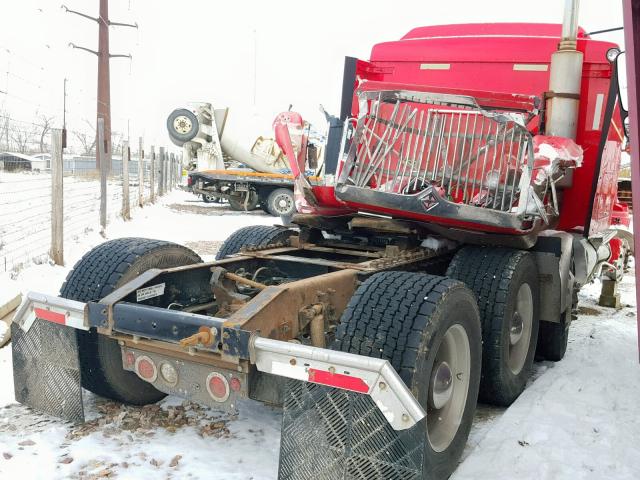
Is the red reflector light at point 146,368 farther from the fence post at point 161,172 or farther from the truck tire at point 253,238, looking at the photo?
the fence post at point 161,172

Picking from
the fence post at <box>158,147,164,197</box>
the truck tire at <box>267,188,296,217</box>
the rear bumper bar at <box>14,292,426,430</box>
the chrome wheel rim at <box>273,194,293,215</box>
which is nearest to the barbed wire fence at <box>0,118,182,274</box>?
the fence post at <box>158,147,164,197</box>

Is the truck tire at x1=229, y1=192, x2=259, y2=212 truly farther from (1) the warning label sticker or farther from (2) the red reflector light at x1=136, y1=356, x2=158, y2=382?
(2) the red reflector light at x1=136, y1=356, x2=158, y2=382

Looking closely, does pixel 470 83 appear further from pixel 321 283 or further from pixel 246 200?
pixel 246 200

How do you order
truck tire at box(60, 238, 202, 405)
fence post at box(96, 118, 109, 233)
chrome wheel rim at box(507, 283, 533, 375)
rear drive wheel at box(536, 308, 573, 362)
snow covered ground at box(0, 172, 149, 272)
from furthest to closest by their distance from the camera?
fence post at box(96, 118, 109, 233) → snow covered ground at box(0, 172, 149, 272) → rear drive wheel at box(536, 308, 573, 362) → chrome wheel rim at box(507, 283, 533, 375) → truck tire at box(60, 238, 202, 405)

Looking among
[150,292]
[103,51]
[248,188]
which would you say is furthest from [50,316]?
[103,51]

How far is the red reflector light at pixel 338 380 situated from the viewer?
2447 millimetres

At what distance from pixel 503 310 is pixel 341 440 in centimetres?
172

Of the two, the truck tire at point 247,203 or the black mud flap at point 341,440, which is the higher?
the black mud flap at point 341,440

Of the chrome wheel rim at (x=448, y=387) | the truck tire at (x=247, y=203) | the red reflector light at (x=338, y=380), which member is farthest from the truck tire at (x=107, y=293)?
the truck tire at (x=247, y=203)

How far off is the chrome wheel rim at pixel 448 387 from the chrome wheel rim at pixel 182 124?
16313mm

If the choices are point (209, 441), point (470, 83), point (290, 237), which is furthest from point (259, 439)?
point (470, 83)

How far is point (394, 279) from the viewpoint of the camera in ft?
10.2

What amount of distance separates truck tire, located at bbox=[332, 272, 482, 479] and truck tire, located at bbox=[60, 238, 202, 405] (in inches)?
55.4

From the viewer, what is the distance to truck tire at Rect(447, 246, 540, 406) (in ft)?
12.7
